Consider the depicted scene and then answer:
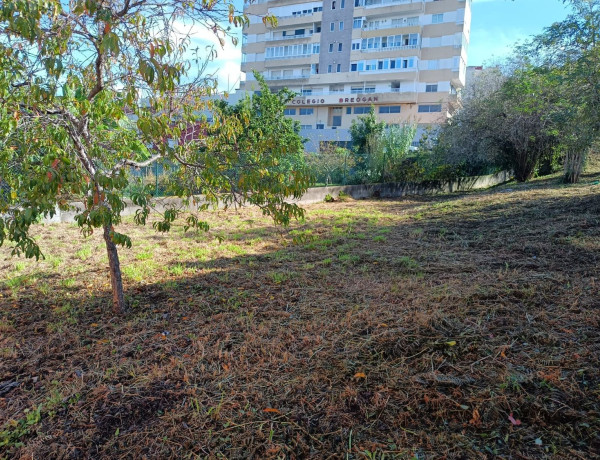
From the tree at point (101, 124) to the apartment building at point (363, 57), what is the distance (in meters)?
31.6

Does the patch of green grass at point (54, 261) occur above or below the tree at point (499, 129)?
below

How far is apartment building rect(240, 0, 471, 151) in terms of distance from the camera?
123ft

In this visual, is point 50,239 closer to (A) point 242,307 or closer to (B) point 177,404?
(A) point 242,307

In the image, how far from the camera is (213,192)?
400 cm

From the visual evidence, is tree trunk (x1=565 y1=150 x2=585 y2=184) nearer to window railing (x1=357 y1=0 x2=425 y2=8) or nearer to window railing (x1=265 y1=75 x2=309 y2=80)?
window railing (x1=357 y1=0 x2=425 y2=8)

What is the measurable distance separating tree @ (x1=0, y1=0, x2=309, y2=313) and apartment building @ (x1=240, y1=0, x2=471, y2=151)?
1245 inches

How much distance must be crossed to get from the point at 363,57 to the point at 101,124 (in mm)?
40283

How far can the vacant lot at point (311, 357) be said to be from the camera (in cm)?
204

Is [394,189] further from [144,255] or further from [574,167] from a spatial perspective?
[144,255]

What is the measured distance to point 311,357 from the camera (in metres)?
2.84

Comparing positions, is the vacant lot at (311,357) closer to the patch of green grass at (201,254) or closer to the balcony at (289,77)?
the patch of green grass at (201,254)

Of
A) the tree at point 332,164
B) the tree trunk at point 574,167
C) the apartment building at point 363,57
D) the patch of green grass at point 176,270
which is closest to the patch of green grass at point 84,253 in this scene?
the patch of green grass at point 176,270

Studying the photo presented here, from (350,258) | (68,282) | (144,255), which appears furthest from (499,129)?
(68,282)

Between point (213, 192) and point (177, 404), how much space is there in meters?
2.13
